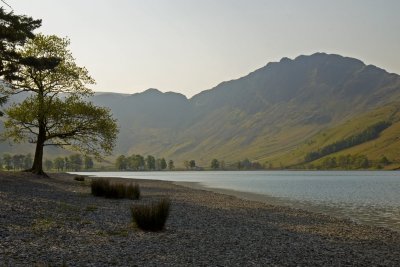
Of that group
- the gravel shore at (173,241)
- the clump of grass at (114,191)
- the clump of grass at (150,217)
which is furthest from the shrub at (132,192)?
the clump of grass at (150,217)

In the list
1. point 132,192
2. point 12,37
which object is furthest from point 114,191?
point 12,37

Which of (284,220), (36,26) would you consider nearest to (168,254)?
(284,220)

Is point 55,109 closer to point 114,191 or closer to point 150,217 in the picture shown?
point 114,191

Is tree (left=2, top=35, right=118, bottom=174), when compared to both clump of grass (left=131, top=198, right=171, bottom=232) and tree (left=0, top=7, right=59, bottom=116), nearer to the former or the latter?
tree (left=0, top=7, right=59, bottom=116)

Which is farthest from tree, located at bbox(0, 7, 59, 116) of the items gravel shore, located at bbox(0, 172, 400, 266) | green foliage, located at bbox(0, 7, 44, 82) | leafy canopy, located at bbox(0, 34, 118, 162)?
gravel shore, located at bbox(0, 172, 400, 266)

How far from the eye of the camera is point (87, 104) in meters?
55.9

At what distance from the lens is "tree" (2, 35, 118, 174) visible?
173ft

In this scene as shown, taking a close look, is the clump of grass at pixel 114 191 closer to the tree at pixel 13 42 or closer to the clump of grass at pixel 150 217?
the tree at pixel 13 42

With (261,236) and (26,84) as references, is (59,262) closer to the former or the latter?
(261,236)

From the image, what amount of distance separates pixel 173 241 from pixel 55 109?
3985cm

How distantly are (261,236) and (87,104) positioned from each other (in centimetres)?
4097

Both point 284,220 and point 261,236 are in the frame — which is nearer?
point 261,236

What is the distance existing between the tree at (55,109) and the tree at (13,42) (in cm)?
863

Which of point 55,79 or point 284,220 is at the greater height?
point 55,79
